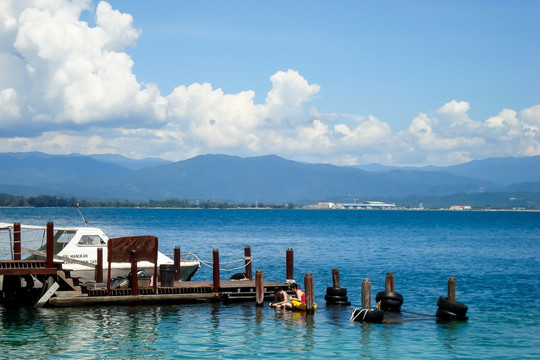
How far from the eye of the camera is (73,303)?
31.8 m

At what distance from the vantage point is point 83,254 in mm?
37344

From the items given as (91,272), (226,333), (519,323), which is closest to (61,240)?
(91,272)

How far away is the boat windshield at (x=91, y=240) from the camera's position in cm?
3791

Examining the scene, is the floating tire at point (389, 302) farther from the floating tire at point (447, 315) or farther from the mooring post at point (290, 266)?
the mooring post at point (290, 266)

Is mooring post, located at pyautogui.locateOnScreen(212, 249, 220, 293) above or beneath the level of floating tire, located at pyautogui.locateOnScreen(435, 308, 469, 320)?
above

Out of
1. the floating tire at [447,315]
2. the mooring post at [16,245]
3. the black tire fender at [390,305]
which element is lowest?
the floating tire at [447,315]

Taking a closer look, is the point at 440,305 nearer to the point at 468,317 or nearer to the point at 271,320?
the point at 468,317

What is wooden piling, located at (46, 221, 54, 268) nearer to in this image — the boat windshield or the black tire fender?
the boat windshield

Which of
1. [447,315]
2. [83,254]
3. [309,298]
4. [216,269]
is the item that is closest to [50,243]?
[83,254]

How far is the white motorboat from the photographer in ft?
118

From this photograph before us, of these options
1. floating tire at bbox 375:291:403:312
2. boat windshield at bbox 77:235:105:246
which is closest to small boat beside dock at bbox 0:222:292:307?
boat windshield at bbox 77:235:105:246

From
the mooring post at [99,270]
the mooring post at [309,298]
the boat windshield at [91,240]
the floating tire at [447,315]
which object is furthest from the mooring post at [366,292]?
the boat windshield at [91,240]

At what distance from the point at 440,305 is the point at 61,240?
1972 cm

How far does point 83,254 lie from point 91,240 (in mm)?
993
